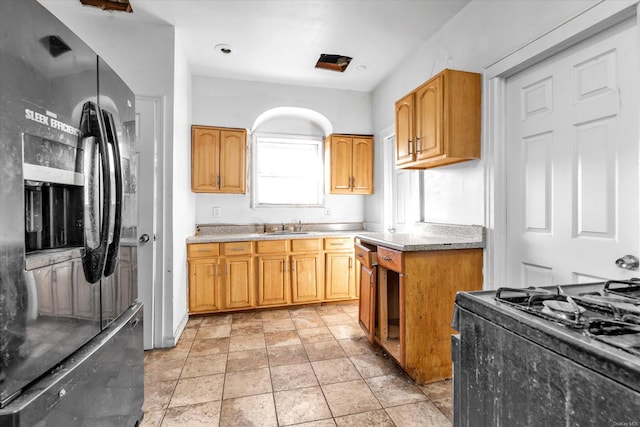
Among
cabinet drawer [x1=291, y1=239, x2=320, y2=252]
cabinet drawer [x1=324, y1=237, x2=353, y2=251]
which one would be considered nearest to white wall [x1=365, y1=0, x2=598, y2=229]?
cabinet drawer [x1=324, y1=237, x2=353, y2=251]

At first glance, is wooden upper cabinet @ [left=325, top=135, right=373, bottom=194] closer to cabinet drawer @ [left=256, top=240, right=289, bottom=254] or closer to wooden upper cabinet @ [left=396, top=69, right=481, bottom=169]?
cabinet drawer @ [left=256, top=240, right=289, bottom=254]

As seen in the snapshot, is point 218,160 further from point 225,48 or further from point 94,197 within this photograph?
point 94,197

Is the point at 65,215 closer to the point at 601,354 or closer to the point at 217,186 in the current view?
the point at 601,354

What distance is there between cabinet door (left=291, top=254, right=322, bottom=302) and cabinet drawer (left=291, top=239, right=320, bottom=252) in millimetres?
71

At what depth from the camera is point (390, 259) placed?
2.20 meters

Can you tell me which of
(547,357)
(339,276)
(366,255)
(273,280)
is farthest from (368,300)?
(547,357)

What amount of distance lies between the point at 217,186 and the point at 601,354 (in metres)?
3.48

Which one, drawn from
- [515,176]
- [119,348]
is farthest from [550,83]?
[119,348]

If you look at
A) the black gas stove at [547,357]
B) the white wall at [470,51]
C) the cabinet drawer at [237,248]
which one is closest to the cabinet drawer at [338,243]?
the cabinet drawer at [237,248]

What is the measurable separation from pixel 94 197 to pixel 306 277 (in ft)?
8.89

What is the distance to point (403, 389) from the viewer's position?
197cm

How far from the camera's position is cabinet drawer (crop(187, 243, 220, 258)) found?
3205mm

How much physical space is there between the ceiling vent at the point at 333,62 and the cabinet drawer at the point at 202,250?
232 cm

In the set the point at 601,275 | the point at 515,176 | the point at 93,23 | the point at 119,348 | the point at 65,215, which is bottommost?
the point at 119,348
